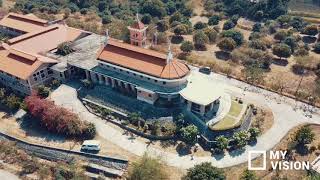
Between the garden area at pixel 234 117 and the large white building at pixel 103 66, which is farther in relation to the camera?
the large white building at pixel 103 66

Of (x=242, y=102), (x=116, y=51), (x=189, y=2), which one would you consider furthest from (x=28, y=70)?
(x=189, y=2)

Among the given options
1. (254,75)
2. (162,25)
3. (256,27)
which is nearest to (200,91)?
(254,75)

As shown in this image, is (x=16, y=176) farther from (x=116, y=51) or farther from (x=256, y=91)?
(x=256, y=91)

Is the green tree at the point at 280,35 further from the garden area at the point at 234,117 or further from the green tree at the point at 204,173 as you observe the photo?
the green tree at the point at 204,173

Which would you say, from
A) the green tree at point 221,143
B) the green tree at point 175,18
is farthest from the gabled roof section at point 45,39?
the green tree at point 221,143

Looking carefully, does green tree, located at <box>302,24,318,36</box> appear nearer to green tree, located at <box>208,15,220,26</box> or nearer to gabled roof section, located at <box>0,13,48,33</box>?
green tree, located at <box>208,15,220,26</box>

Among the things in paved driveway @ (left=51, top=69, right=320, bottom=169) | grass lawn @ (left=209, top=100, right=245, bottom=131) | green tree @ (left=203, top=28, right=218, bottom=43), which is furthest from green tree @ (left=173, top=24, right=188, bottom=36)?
grass lawn @ (left=209, top=100, right=245, bottom=131)
